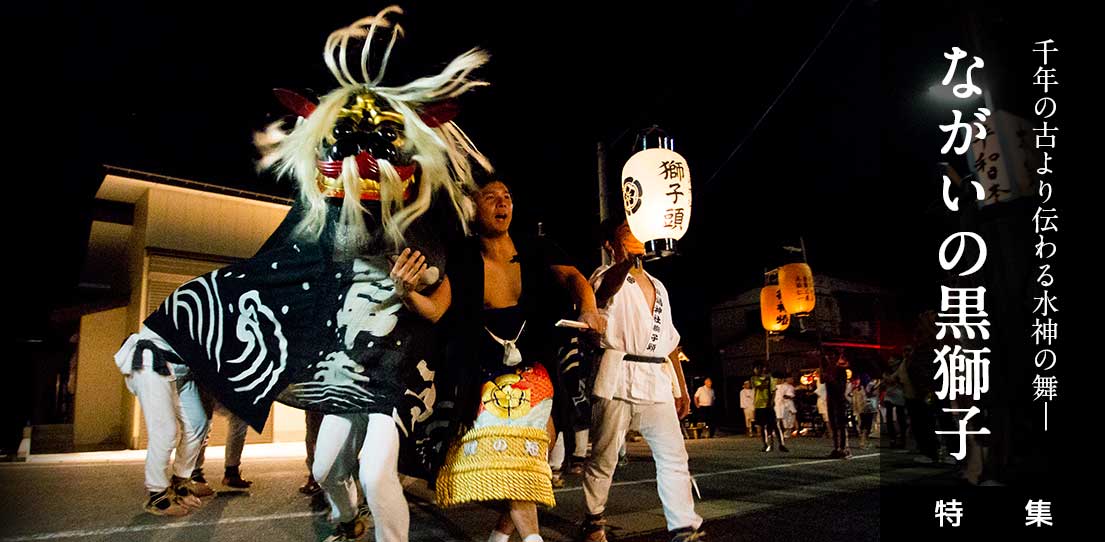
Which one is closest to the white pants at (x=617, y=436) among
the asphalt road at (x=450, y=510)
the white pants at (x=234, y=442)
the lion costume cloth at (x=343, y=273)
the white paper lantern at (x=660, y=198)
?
the asphalt road at (x=450, y=510)

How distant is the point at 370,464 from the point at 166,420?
8.50 ft

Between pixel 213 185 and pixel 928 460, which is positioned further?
pixel 213 185

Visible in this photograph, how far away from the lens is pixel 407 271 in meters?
3.18

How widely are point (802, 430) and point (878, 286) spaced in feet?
63.2

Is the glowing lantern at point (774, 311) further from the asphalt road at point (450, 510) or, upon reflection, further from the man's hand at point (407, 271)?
the man's hand at point (407, 271)

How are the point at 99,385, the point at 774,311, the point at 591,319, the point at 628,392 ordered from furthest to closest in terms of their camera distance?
1. the point at 774,311
2. the point at 99,385
3. the point at 628,392
4. the point at 591,319

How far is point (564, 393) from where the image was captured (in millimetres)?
4059

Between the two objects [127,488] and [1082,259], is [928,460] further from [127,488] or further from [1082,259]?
[127,488]

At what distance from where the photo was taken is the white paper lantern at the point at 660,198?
8.31 metres

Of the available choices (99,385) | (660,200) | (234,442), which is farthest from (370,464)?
(99,385)

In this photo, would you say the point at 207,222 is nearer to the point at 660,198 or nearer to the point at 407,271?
the point at 660,198

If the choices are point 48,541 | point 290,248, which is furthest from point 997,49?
point 48,541

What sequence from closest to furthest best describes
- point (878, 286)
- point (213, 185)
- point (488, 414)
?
point (488, 414) < point (213, 185) < point (878, 286)

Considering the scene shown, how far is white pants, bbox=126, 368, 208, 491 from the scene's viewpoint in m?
4.79
